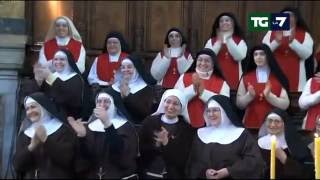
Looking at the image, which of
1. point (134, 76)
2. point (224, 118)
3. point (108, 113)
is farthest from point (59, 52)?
point (224, 118)

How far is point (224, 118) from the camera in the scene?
862 centimetres

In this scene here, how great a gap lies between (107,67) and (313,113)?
2419 millimetres

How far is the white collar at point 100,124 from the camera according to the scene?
8641 mm

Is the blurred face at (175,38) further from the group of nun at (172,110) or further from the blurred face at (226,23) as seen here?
the blurred face at (226,23)

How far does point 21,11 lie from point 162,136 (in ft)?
11.3

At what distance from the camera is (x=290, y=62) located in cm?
1045

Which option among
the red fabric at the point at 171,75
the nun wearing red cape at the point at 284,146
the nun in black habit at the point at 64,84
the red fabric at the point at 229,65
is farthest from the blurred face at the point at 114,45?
the nun wearing red cape at the point at 284,146

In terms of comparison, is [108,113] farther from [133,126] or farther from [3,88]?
[3,88]

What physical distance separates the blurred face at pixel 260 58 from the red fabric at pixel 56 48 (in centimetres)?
201

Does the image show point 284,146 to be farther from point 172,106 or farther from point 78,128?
point 78,128

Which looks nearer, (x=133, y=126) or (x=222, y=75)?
(x=133, y=126)

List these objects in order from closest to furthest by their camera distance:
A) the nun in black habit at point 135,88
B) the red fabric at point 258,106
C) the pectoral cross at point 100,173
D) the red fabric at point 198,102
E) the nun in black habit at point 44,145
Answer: the nun in black habit at point 44,145 < the pectoral cross at point 100,173 < the red fabric at point 198,102 < the red fabric at point 258,106 < the nun in black habit at point 135,88

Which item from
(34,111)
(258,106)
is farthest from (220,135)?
(34,111)

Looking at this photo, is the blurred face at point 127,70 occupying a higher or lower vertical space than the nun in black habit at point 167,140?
higher
